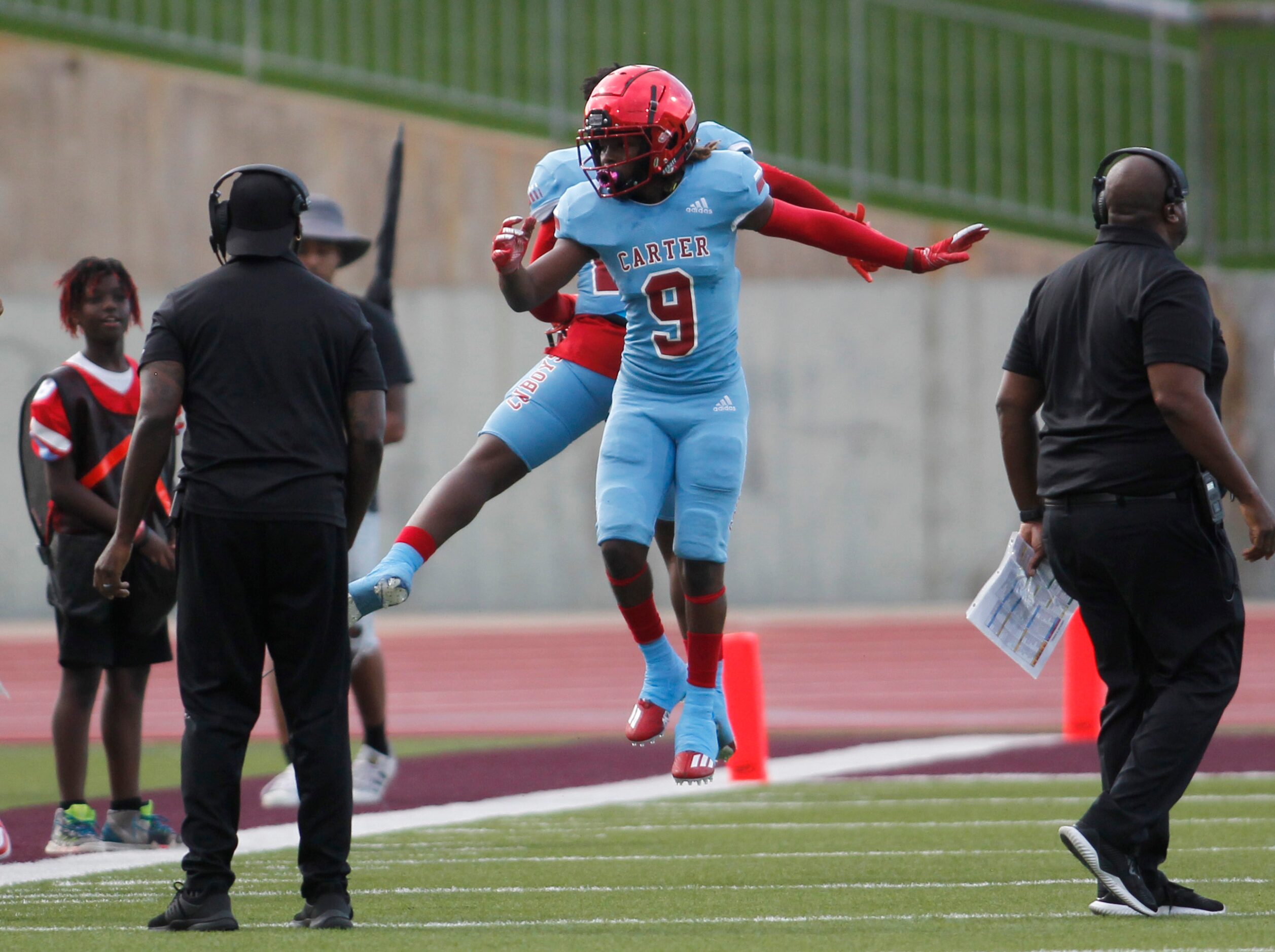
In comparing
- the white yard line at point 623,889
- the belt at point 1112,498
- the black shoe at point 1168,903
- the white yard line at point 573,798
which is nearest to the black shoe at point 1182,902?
the black shoe at point 1168,903

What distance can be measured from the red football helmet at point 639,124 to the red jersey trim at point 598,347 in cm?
81

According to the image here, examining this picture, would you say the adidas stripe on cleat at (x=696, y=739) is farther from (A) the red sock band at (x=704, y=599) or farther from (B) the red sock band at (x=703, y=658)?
(A) the red sock band at (x=704, y=599)

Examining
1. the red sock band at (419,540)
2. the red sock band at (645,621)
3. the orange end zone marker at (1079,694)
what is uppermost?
the red sock band at (419,540)

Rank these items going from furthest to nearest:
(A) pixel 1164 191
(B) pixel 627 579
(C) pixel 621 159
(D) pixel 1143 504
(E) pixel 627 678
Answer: (E) pixel 627 678 < (B) pixel 627 579 < (C) pixel 621 159 < (A) pixel 1164 191 < (D) pixel 1143 504

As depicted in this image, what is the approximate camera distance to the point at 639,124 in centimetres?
654

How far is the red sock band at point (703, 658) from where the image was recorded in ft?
23.6

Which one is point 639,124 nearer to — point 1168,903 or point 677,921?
point 677,921

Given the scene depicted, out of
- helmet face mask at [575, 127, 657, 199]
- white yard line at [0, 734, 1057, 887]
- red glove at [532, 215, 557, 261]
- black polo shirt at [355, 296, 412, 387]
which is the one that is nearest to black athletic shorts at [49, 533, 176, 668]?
white yard line at [0, 734, 1057, 887]

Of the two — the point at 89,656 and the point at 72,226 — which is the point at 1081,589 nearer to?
the point at 89,656

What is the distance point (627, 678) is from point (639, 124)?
33.4 ft

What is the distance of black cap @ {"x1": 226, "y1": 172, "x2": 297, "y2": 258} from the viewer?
5.95m

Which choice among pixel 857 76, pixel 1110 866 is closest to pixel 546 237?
pixel 1110 866

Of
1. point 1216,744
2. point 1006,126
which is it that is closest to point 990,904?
point 1216,744

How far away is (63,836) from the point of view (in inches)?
318
